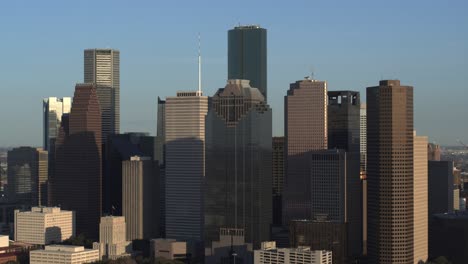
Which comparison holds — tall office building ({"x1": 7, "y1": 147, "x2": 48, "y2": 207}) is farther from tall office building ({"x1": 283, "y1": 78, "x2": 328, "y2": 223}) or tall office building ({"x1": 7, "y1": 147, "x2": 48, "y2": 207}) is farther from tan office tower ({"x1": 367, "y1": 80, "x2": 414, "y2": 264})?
tan office tower ({"x1": 367, "y1": 80, "x2": 414, "y2": 264})

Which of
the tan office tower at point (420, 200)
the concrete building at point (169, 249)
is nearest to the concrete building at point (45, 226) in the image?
the concrete building at point (169, 249)

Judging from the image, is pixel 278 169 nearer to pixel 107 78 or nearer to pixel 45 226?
pixel 45 226

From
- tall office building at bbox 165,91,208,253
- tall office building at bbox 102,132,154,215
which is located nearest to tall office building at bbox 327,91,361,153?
tall office building at bbox 165,91,208,253

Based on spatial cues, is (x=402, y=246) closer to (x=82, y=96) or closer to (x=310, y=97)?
(x=310, y=97)

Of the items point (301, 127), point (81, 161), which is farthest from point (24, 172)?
point (301, 127)

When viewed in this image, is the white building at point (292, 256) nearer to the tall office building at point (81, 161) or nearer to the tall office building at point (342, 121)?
the tall office building at point (342, 121)
